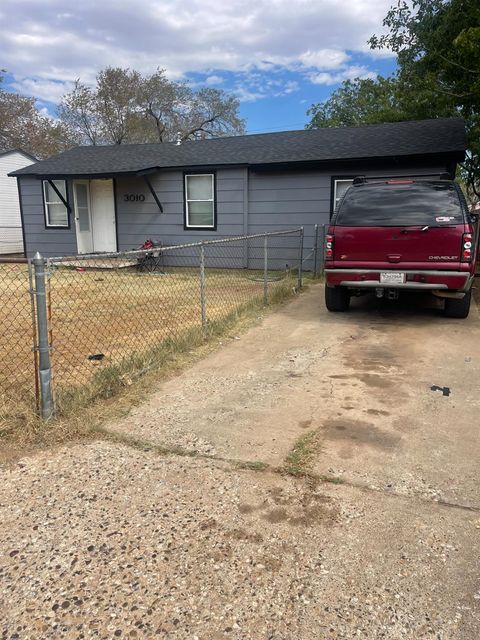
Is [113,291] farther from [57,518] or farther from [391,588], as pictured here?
[391,588]

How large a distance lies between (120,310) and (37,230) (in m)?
Result: 9.25

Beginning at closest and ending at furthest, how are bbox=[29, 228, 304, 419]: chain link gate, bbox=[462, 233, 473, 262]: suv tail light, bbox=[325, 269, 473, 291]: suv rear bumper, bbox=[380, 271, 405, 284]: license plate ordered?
bbox=[29, 228, 304, 419]: chain link gate, bbox=[462, 233, 473, 262]: suv tail light, bbox=[325, 269, 473, 291]: suv rear bumper, bbox=[380, 271, 405, 284]: license plate

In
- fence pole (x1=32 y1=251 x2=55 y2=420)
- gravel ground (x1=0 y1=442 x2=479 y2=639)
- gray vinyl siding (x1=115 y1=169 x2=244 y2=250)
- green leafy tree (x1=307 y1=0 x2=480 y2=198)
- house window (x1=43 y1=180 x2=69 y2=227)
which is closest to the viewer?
gravel ground (x1=0 y1=442 x2=479 y2=639)

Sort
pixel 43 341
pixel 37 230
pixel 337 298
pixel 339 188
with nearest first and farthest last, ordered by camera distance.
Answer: pixel 43 341 → pixel 337 298 → pixel 339 188 → pixel 37 230

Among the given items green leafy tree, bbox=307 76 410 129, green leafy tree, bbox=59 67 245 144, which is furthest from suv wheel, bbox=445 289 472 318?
green leafy tree, bbox=59 67 245 144

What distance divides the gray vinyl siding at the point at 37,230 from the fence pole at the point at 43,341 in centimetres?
1225

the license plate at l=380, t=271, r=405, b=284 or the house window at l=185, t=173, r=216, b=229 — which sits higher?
the house window at l=185, t=173, r=216, b=229

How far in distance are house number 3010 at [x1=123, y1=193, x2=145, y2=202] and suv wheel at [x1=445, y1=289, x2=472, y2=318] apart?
9.82 m

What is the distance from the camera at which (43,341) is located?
3.32 m

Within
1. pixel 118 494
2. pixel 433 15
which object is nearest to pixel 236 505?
pixel 118 494

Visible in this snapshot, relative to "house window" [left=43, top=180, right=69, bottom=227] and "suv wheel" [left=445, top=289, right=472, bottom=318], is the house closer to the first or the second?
"house window" [left=43, top=180, right=69, bottom=227]

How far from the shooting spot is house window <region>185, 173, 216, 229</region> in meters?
13.3

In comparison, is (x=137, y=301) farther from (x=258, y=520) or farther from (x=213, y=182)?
(x=258, y=520)

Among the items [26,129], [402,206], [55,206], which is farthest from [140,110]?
[402,206]
